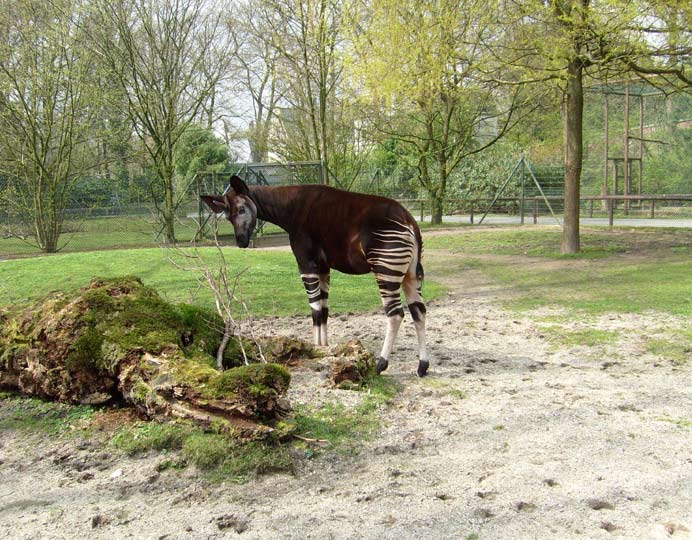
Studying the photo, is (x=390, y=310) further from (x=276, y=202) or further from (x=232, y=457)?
(x=232, y=457)

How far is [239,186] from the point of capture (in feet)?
18.1

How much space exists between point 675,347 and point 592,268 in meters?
6.22

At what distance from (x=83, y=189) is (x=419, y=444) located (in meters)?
23.9

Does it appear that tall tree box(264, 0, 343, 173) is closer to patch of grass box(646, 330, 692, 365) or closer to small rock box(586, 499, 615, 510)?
patch of grass box(646, 330, 692, 365)

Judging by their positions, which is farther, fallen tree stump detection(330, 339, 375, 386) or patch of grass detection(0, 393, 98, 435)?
fallen tree stump detection(330, 339, 375, 386)

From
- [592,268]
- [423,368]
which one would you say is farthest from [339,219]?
[592,268]

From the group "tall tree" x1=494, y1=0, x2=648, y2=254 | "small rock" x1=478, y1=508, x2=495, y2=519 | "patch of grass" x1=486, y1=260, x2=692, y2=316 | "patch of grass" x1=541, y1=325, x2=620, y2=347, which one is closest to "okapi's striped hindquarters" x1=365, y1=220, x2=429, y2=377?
"patch of grass" x1=541, y1=325, x2=620, y2=347

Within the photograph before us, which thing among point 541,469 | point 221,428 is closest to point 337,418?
point 221,428

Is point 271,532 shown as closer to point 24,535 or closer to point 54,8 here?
point 24,535

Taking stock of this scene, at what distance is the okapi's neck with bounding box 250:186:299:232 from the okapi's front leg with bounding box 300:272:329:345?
548 millimetres

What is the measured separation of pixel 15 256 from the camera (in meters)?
18.7

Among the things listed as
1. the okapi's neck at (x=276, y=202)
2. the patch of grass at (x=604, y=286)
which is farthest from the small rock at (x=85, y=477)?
the patch of grass at (x=604, y=286)

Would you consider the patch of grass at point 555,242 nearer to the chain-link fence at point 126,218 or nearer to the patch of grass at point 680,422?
the chain-link fence at point 126,218

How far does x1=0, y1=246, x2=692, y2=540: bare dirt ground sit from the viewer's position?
9.61ft
